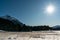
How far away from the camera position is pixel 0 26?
16.2 m
